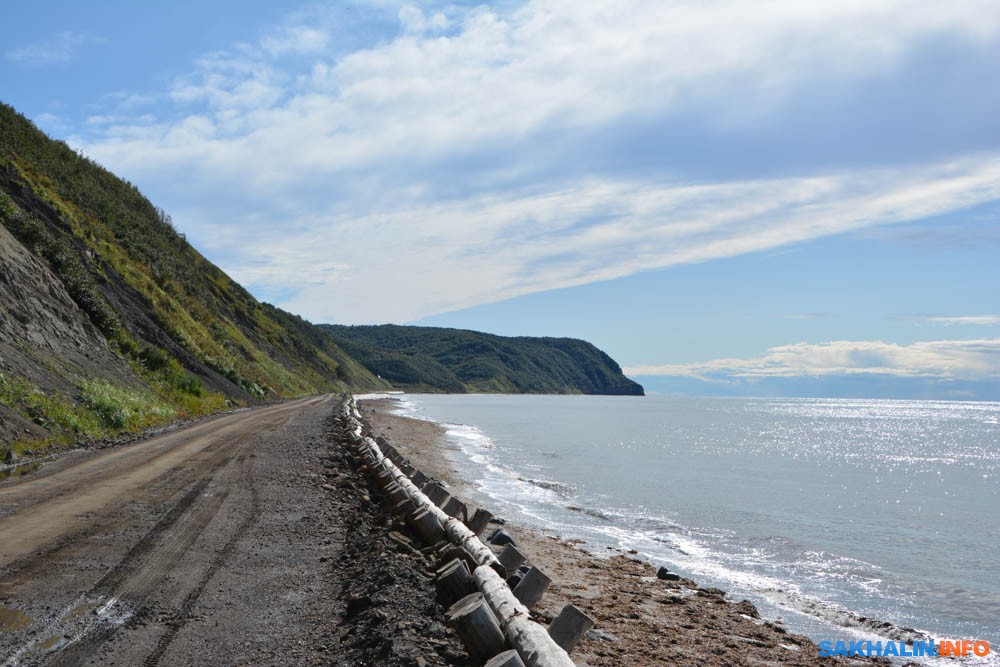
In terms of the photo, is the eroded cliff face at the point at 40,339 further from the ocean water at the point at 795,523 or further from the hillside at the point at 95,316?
the ocean water at the point at 795,523

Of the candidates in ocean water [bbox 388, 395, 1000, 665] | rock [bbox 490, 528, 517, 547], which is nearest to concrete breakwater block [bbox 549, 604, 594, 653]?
rock [bbox 490, 528, 517, 547]

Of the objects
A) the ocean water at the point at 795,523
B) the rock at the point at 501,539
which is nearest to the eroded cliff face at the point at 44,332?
the ocean water at the point at 795,523

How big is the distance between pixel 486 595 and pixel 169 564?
3747 millimetres

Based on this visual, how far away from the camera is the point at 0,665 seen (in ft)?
15.9

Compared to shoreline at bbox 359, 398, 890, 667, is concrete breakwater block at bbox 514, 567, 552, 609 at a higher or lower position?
higher

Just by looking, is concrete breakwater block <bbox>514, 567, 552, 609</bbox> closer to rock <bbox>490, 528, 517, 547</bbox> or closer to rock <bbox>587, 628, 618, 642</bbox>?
rock <bbox>587, 628, 618, 642</bbox>

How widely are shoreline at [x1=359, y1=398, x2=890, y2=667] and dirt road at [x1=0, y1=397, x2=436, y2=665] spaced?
8.96 feet

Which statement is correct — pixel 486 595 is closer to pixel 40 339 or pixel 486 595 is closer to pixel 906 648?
pixel 906 648

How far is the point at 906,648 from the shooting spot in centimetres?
891

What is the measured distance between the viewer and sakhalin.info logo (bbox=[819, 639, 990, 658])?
858 centimetres

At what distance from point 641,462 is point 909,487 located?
35.0ft

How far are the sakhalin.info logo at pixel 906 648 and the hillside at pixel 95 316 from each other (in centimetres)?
1549

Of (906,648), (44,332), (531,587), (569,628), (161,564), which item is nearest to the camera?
(569,628)

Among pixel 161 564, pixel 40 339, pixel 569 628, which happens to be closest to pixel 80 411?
pixel 40 339
